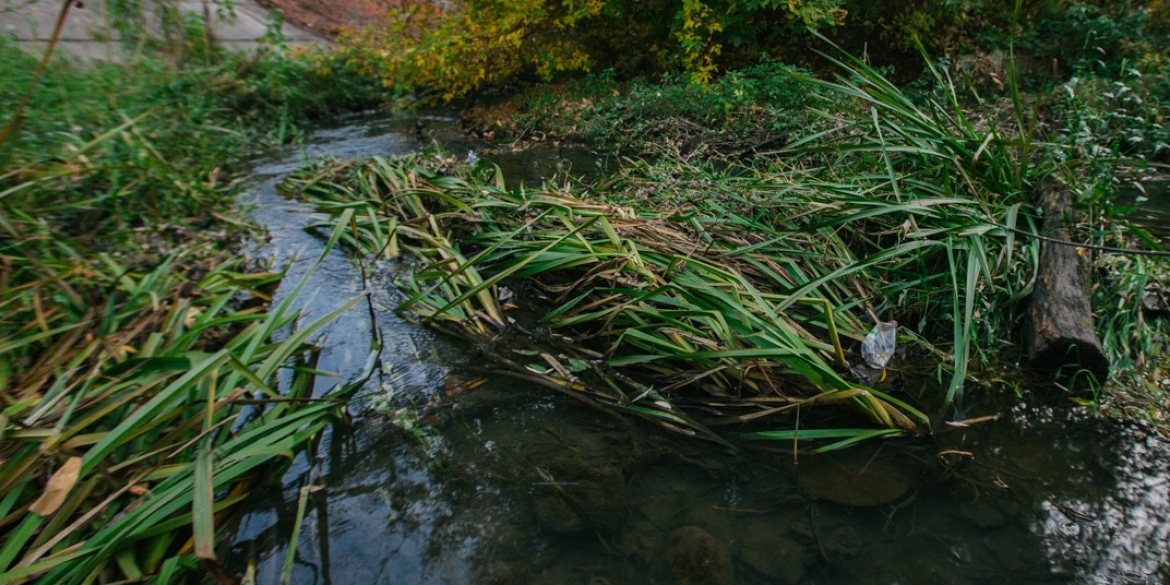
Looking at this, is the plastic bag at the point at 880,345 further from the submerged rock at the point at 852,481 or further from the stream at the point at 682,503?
the submerged rock at the point at 852,481

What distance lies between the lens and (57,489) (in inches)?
55.5

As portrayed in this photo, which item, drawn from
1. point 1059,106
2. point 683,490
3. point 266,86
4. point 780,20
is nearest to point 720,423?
point 683,490

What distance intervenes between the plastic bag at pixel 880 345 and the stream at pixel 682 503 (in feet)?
1.00

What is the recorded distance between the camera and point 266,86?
6.25 meters

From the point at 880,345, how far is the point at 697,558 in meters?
1.11

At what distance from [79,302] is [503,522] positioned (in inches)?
70.4

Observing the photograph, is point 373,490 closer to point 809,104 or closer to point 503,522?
point 503,522

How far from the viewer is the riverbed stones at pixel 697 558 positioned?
1.55 m

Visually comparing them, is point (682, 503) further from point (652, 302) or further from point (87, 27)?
point (87, 27)

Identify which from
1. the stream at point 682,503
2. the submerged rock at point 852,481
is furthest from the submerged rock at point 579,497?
the submerged rock at point 852,481

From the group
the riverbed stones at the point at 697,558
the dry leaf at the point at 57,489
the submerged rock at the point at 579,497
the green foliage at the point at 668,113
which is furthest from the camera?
the green foliage at the point at 668,113

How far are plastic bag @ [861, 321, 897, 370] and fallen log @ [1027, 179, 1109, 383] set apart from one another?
1.58ft

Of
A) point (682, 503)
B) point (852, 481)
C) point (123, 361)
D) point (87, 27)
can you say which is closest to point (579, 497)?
point (682, 503)

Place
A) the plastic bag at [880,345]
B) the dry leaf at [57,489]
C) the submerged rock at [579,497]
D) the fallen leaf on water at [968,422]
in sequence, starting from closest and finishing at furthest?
the dry leaf at [57,489]
the submerged rock at [579,497]
the fallen leaf on water at [968,422]
the plastic bag at [880,345]
